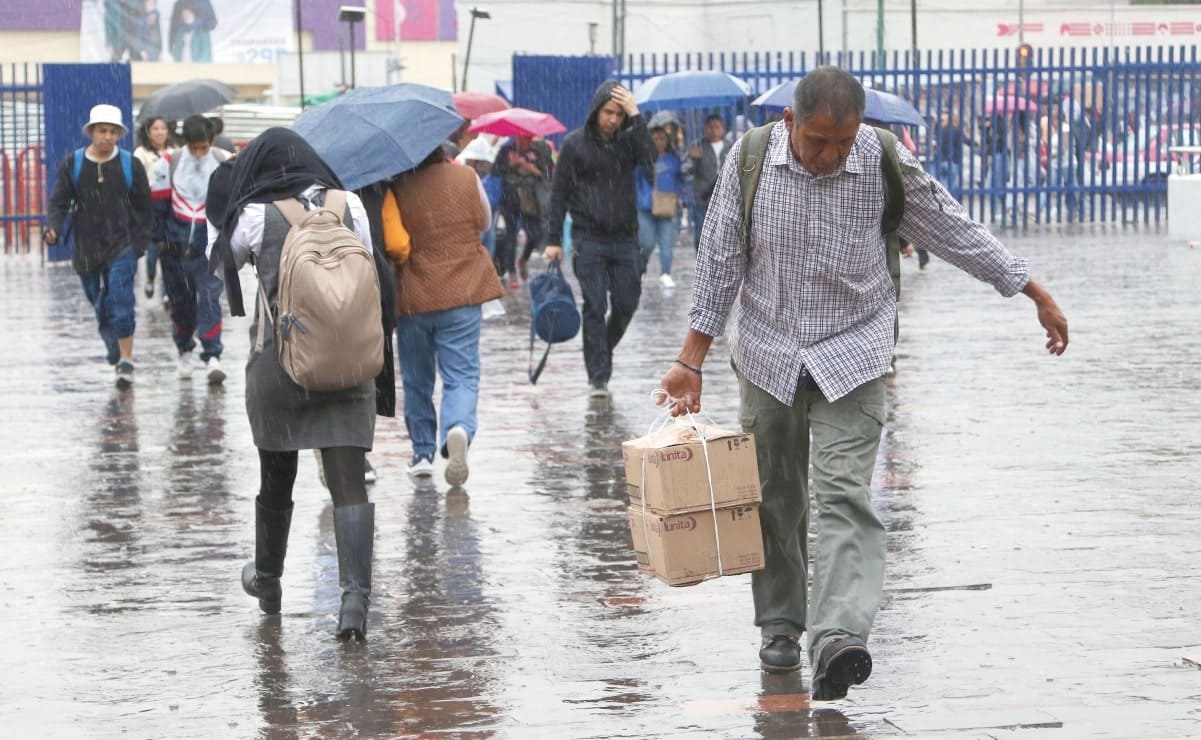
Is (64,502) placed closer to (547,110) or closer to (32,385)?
(32,385)

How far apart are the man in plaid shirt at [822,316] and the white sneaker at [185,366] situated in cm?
810

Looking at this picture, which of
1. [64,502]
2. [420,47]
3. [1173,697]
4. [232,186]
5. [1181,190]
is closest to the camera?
[1173,697]

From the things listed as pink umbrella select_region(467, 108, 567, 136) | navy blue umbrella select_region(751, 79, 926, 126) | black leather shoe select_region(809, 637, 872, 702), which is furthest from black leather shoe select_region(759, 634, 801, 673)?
pink umbrella select_region(467, 108, 567, 136)

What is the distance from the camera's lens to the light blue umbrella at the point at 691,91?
2289cm

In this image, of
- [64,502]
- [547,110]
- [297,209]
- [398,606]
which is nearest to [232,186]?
[297,209]

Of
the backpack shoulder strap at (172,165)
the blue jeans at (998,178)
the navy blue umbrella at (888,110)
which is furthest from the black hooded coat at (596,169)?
the blue jeans at (998,178)

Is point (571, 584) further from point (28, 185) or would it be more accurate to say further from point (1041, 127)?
point (1041, 127)

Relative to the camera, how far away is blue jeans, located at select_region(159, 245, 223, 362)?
13055 mm

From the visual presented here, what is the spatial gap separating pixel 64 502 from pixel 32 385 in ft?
14.5

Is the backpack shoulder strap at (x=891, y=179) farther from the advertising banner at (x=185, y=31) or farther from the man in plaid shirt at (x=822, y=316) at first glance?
the advertising banner at (x=185, y=31)

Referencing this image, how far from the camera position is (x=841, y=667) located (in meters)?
5.09

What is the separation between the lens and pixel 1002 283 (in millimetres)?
5531

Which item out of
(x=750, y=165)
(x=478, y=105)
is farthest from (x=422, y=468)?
(x=478, y=105)

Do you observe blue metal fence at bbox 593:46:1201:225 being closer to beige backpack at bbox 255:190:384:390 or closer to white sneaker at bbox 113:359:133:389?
white sneaker at bbox 113:359:133:389
